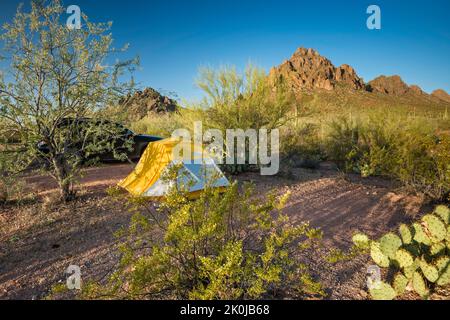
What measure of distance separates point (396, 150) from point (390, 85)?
41683 millimetres

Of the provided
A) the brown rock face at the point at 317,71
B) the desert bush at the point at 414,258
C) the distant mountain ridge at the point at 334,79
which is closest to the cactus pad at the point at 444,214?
the desert bush at the point at 414,258

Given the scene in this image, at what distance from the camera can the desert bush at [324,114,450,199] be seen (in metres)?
5.71

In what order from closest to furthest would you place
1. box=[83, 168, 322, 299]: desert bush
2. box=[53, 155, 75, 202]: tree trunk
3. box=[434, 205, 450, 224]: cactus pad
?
box=[83, 168, 322, 299]: desert bush < box=[434, 205, 450, 224]: cactus pad < box=[53, 155, 75, 202]: tree trunk

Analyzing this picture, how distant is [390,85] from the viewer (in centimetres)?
4194

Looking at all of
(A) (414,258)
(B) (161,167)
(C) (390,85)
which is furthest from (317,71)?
(A) (414,258)

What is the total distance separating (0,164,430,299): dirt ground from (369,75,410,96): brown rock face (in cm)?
3977

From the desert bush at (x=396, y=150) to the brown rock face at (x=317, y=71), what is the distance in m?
30.0

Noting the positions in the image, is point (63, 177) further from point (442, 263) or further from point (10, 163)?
point (442, 263)

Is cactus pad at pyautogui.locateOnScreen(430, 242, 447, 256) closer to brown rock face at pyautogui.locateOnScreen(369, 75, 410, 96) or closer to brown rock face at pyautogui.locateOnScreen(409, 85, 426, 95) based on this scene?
brown rock face at pyautogui.locateOnScreen(369, 75, 410, 96)

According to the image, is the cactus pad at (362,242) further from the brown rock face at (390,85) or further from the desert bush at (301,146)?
the brown rock face at (390,85)

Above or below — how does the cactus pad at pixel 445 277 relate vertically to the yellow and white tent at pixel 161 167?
below

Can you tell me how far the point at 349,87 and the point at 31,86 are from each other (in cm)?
4193

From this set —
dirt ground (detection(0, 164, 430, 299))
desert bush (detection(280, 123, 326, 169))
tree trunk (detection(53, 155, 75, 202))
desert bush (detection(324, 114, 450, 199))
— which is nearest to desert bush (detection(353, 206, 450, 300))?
dirt ground (detection(0, 164, 430, 299))

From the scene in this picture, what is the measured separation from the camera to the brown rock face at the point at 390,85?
4016 cm
